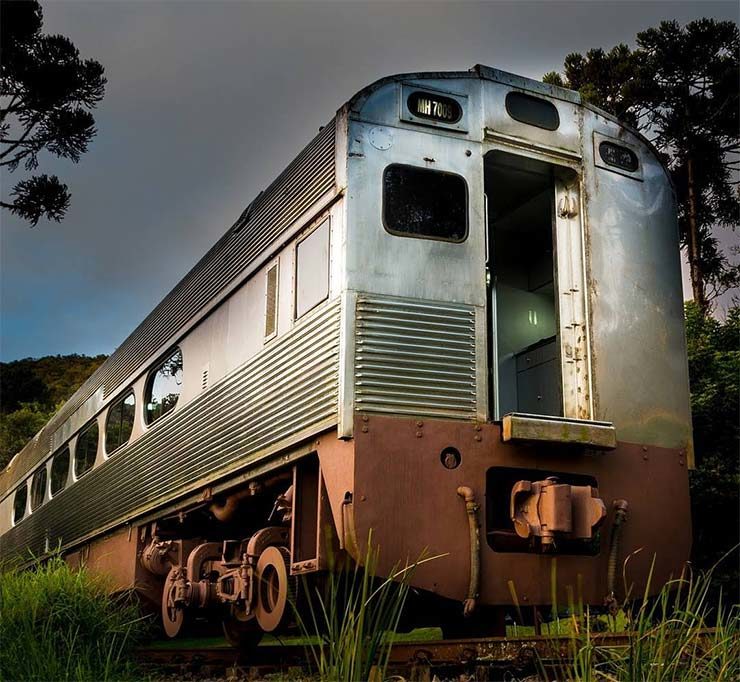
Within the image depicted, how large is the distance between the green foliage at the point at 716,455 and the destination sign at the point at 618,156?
184 inches

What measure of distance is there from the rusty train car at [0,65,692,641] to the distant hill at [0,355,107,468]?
16.2 meters

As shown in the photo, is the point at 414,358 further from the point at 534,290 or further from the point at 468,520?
the point at 534,290

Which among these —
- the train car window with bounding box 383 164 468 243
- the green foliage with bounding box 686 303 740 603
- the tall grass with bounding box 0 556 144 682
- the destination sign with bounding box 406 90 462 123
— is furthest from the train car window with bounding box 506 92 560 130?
the green foliage with bounding box 686 303 740 603

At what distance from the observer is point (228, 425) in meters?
7.36

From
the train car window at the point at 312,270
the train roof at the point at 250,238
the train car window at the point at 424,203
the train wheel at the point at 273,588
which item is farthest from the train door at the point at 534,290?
the train wheel at the point at 273,588

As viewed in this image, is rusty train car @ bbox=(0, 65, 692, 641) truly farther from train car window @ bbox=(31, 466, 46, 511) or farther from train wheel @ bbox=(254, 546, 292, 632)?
train car window @ bbox=(31, 466, 46, 511)

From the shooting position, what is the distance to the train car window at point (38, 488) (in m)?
15.2

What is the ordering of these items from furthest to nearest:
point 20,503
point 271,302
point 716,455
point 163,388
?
1. point 20,503
2. point 716,455
3. point 163,388
4. point 271,302

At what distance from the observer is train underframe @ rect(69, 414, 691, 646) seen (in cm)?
550

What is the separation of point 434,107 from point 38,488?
11379mm

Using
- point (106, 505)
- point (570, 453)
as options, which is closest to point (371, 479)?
point (570, 453)

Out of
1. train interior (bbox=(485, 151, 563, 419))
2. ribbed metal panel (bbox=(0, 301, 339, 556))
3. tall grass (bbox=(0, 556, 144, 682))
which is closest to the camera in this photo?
tall grass (bbox=(0, 556, 144, 682))

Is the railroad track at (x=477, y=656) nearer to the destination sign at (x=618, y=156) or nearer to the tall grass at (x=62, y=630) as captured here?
the tall grass at (x=62, y=630)

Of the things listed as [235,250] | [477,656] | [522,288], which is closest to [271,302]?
[235,250]
